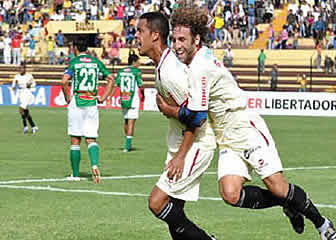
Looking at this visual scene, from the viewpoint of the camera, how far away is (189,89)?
7.55 metres

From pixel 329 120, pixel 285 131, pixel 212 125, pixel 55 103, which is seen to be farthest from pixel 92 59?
pixel 55 103

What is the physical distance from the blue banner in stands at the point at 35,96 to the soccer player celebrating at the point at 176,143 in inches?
1372

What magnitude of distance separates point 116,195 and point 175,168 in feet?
17.2

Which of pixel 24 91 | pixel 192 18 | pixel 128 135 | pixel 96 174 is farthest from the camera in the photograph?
pixel 24 91

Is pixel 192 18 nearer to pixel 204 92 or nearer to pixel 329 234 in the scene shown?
pixel 204 92

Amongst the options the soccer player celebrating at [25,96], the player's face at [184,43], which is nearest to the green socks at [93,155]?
the player's face at [184,43]

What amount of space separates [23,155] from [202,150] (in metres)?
12.3

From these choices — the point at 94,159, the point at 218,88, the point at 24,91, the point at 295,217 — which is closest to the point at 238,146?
the point at 218,88

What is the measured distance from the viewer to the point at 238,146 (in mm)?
8188

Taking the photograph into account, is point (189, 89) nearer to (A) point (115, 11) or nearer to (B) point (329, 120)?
(B) point (329, 120)

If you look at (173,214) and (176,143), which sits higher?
(176,143)

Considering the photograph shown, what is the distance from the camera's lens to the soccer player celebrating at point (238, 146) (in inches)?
303

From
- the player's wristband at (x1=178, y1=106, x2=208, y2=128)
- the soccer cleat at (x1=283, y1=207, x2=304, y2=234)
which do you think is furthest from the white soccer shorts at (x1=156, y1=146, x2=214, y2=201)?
the soccer cleat at (x1=283, y1=207, x2=304, y2=234)

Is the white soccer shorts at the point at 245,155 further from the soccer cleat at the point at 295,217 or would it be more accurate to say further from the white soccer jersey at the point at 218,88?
the soccer cleat at the point at 295,217
